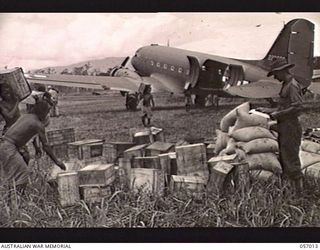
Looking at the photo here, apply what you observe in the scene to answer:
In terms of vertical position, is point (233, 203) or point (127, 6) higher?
point (127, 6)

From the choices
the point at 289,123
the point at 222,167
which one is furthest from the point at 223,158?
the point at 289,123

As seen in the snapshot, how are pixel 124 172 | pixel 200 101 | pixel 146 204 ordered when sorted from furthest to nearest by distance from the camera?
1. pixel 200 101
2. pixel 124 172
3. pixel 146 204

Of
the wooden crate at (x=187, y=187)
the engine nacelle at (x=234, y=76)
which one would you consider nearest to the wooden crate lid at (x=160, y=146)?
the wooden crate at (x=187, y=187)

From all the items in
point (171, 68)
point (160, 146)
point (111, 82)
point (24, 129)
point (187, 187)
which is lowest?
point (187, 187)

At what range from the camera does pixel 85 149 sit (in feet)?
14.8

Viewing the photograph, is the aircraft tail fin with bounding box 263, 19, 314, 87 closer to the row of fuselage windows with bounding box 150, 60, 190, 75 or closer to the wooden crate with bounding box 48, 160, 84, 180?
the row of fuselage windows with bounding box 150, 60, 190, 75

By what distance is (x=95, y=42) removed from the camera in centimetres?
452

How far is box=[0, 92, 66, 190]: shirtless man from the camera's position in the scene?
447 centimetres

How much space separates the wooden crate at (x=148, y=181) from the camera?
4.43 m

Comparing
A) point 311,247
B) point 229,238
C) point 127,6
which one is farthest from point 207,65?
point 311,247

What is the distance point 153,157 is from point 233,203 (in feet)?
2.69

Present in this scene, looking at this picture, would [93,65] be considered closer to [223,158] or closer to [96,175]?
[96,175]

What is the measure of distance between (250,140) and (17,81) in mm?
2167

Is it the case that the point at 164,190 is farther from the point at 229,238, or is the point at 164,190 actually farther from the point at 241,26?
the point at 241,26
